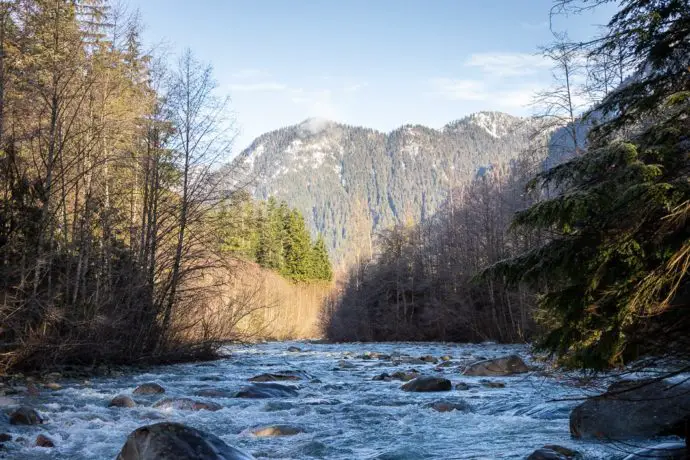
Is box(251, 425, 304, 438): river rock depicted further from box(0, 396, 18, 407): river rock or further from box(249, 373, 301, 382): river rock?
box(249, 373, 301, 382): river rock

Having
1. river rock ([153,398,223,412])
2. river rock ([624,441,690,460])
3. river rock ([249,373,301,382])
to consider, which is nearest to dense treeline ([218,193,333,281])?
river rock ([249,373,301,382])

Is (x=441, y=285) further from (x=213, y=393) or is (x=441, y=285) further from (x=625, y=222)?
(x=625, y=222)

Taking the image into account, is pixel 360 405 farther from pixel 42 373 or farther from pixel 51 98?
pixel 51 98

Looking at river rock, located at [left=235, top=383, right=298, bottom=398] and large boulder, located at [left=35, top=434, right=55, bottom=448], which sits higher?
large boulder, located at [left=35, top=434, right=55, bottom=448]

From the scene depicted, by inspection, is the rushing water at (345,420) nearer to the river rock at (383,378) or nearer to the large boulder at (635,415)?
the large boulder at (635,415)

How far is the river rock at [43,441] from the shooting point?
589 cm

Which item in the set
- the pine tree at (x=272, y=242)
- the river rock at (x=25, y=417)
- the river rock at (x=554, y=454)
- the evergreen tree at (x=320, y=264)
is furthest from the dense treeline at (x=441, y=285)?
the river rock at (x=25, y=417)

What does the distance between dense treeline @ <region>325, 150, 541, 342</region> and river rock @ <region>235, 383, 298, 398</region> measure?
17.6m

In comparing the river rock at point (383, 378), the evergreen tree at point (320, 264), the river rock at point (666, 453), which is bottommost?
the river rock at point (383, 378)

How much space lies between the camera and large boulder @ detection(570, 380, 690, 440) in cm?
589

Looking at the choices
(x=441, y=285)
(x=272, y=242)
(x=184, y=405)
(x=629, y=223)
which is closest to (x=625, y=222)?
(x=629, y=223)

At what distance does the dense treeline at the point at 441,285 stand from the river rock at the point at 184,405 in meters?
19.8

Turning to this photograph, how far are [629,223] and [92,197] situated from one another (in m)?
10.5

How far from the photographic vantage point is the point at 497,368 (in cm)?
1332
